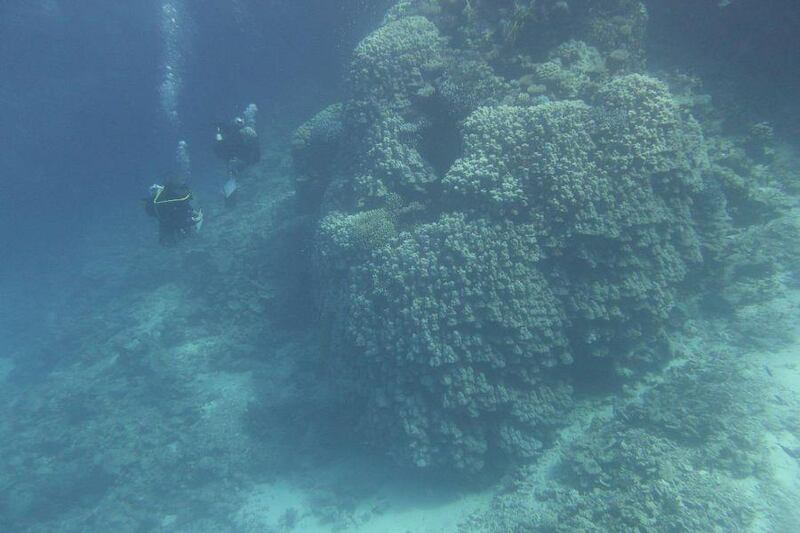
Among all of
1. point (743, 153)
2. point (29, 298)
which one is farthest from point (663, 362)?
point (29, 298)

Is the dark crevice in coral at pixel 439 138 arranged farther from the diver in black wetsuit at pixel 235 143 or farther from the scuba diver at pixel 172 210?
the scuba diver at pixel 172 210

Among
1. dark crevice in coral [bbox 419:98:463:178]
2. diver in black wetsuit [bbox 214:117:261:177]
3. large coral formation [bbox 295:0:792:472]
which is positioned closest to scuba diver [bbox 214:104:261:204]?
diver in black wetsuit [bbox 214:117:261:177]

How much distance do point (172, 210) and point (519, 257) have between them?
6.17 meters

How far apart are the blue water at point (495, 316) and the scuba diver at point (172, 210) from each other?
43cm

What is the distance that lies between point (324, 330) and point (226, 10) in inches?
1005

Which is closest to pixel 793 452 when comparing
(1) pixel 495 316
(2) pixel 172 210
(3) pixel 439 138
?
(1) pixel 495 316

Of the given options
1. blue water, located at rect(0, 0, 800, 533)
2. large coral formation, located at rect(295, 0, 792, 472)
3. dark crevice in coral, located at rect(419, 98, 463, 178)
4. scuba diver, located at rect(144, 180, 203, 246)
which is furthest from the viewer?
dark crevice in coral, located at rect(419, 98, 463, 178)

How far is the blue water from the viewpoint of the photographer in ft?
20.1

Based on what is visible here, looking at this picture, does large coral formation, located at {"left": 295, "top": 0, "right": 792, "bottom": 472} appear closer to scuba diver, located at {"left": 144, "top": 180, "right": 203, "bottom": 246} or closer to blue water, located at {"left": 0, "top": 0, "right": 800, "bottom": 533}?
blue water, located at {"left": 0, "top": 0, "right": 800, "bottom": 533}

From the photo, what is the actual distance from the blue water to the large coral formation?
0.04 meters

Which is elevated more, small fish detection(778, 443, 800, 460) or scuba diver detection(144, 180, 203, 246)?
scuba diver detection(144, 180, 203, 246)

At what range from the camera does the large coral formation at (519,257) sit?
20.5ft

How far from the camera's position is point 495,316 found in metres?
6.19

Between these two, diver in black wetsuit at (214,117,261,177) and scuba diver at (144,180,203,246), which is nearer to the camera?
scuba diver at (144,180,203,246)
